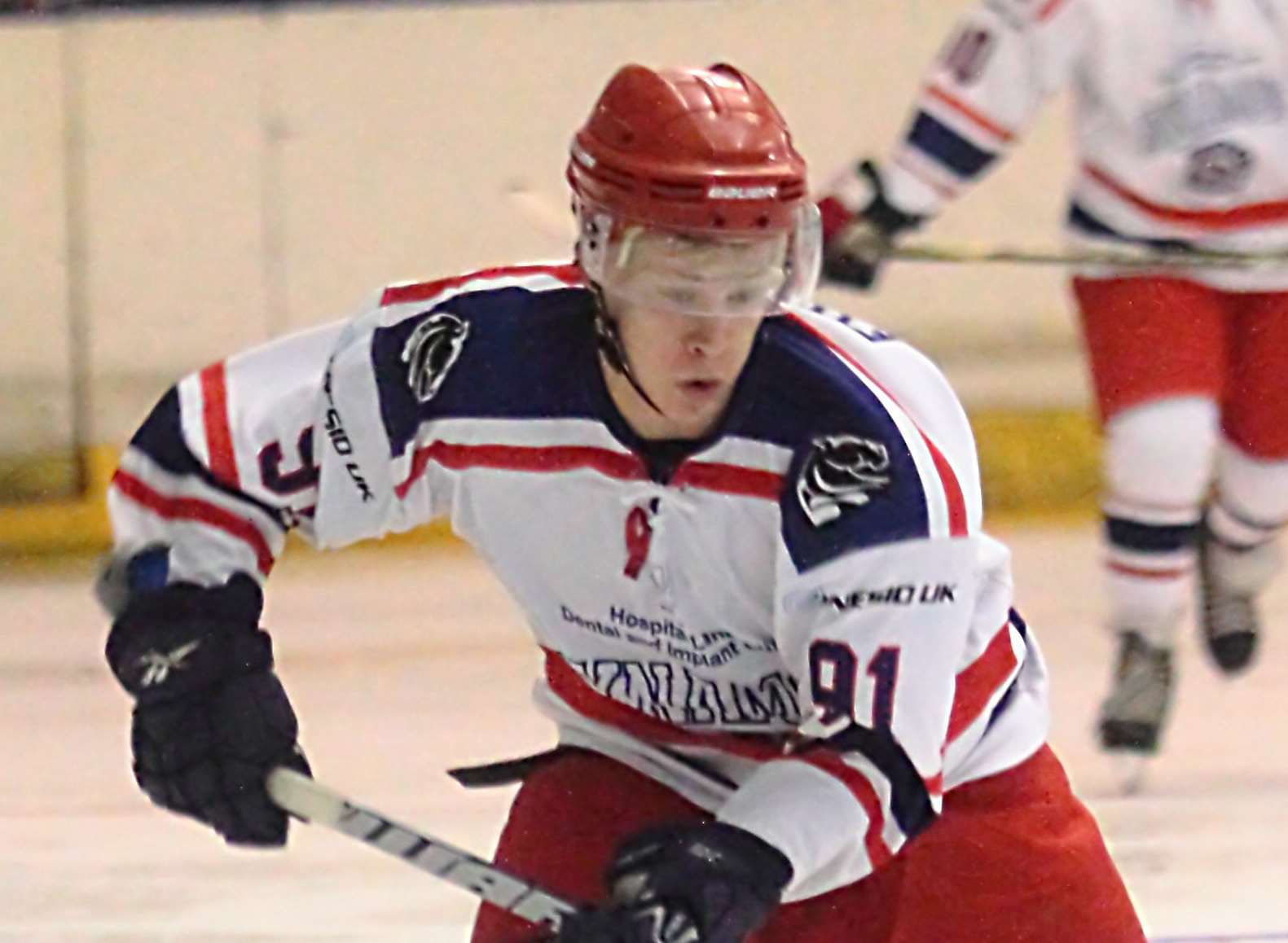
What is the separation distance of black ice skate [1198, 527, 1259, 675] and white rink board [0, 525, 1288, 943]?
67mm

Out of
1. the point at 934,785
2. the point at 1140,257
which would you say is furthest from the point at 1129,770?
the point at 934,785

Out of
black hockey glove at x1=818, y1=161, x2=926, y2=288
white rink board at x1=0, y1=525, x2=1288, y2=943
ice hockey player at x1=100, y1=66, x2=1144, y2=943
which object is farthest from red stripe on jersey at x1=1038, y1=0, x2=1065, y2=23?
ice hockey player at x1=100, y1=66, x2=1144, y2=943

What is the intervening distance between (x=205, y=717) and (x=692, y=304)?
1.51 ft

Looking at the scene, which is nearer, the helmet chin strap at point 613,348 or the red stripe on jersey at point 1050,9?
the helmet chin strap at point 613,348

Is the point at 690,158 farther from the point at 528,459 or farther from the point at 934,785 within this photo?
the point at 934,785

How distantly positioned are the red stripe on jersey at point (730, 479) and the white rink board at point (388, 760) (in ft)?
3.32

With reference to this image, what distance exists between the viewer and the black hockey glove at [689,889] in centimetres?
156

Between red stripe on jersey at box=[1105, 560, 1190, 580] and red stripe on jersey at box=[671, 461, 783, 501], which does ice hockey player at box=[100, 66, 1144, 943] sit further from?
red stripe on jersey at box=[1105, 560, 1190, 580]

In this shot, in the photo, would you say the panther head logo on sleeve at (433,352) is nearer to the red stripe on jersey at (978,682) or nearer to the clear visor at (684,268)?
the clear visor at (684,268)

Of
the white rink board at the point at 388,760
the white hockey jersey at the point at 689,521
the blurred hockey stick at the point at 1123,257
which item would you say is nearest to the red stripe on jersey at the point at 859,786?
the white hockey jersey at the point at 689,521

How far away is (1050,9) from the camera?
351 cm

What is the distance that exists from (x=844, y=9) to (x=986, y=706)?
2926mm

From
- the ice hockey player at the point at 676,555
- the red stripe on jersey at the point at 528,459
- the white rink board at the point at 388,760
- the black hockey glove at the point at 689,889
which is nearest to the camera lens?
the black hockey glove at the point at 689,889

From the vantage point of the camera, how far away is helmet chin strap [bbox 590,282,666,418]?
1733 millimetres
